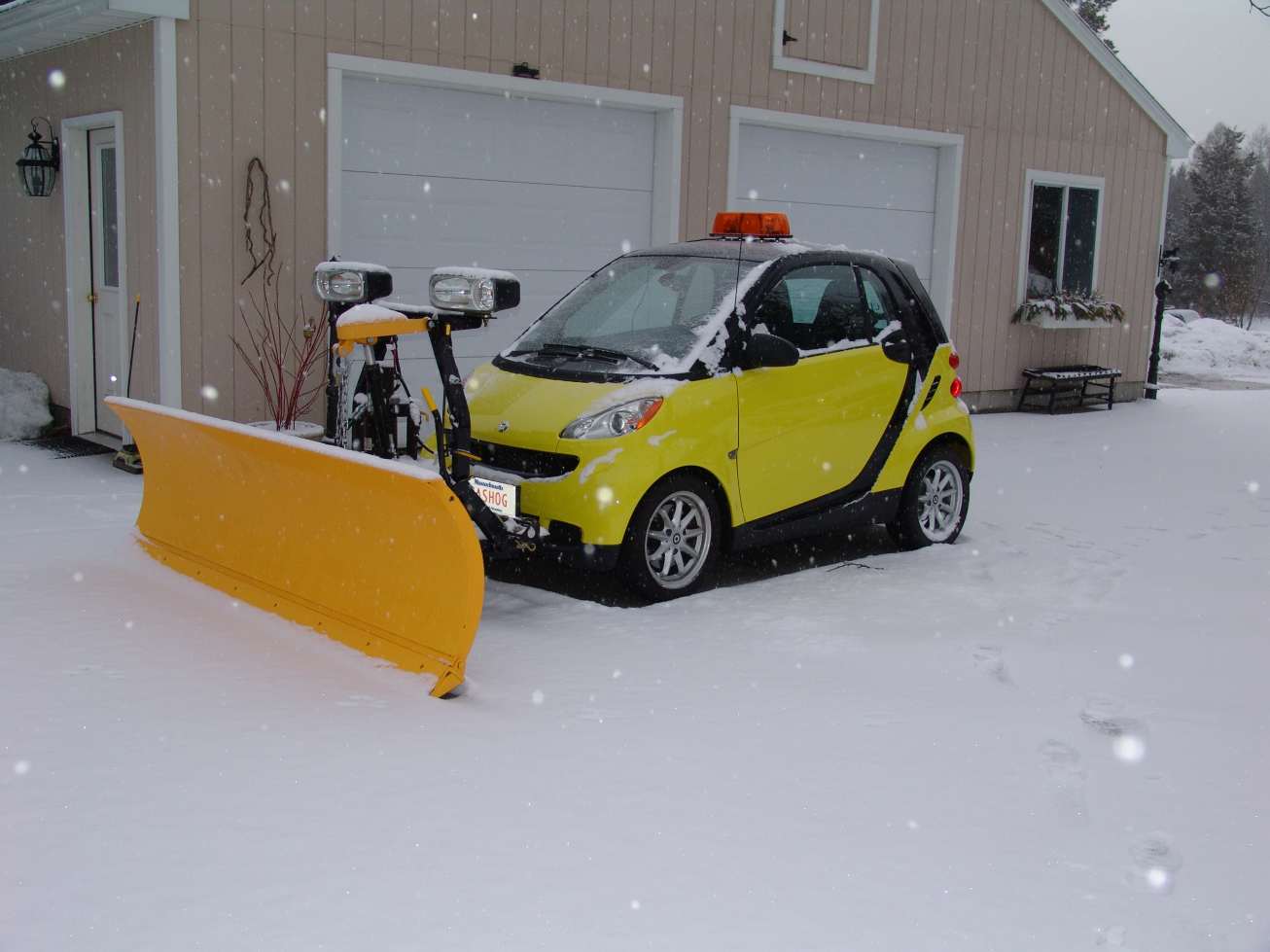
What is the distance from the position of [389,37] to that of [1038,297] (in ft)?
25.0

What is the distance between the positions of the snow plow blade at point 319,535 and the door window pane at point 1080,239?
10.7 meters

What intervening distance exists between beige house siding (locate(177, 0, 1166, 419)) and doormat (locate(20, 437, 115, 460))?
4.32 feet

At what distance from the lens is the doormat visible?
9102mm

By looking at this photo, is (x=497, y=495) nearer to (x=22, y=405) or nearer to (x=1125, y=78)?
(x=22, y=405)

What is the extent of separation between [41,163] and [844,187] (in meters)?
6.71

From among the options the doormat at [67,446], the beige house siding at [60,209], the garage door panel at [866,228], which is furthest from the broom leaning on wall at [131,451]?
the garage door panel at [866,228]

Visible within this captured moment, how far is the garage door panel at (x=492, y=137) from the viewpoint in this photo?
9.05m

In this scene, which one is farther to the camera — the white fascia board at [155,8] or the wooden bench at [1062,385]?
the wooden bench at [1062,385]

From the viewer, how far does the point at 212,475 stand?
579 centimetres

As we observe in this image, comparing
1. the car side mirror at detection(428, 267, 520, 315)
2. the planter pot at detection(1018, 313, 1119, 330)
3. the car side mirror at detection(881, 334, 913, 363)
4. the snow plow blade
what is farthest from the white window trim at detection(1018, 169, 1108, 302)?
the snow plow blade

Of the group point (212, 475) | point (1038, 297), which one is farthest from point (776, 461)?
point (1038, 297)

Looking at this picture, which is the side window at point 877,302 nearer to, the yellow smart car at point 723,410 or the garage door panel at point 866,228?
the yellow smart car at point 723,410

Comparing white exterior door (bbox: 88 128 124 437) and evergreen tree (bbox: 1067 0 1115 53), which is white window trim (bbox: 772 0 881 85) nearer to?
white exterior door (bbox: 88 128 124 437)

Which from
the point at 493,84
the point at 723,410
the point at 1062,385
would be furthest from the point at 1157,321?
the point at 723,410
